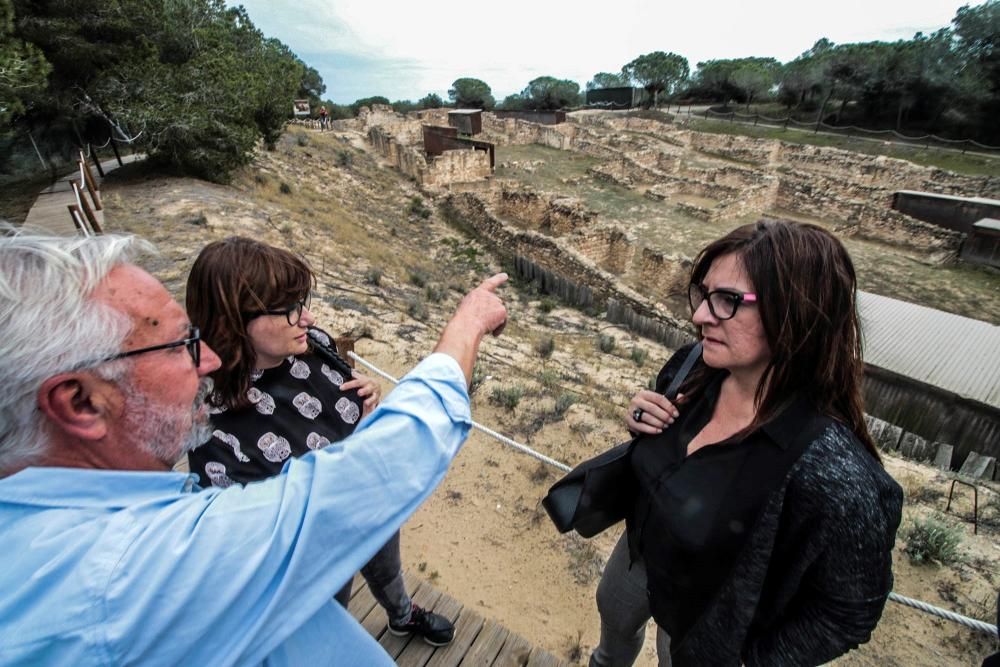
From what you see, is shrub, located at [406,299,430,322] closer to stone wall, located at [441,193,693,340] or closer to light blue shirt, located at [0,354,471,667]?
stone wall, located at [441,193,693,340]

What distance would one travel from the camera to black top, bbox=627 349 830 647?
1.56 meters

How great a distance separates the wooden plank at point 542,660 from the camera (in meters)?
2.52

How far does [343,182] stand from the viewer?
18328 mm

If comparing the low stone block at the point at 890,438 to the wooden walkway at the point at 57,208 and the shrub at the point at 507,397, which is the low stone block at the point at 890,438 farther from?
the wooden walkway at the point at 57,208

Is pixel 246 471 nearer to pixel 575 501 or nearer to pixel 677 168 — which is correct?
pixel 575 501

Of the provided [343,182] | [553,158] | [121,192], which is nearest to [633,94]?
[553,158]

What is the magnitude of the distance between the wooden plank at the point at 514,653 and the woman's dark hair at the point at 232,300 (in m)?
1.92

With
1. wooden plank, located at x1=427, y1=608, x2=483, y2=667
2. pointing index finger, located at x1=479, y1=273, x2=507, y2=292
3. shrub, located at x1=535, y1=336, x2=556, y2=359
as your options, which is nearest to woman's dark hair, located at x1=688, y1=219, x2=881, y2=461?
pointing index finger, located at x1=479, y1=273, x2=507, y2=292

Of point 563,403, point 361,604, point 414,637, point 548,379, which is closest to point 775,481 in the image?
point 414,637

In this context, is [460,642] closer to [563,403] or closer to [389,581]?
[389,581]

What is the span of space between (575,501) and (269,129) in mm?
18043

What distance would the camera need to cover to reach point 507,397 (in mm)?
5750

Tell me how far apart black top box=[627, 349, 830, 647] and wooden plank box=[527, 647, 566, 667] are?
2.78 ft

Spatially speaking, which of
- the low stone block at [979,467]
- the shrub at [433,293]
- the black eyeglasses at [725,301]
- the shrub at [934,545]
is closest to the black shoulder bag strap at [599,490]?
the black eyeglasses at [725,301]
